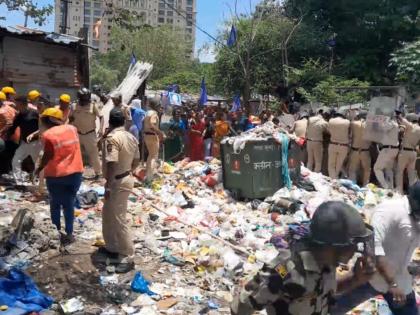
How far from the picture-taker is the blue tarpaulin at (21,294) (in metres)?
4.72

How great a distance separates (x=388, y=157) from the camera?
1013 cm

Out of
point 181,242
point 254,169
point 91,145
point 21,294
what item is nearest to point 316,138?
point 254,169

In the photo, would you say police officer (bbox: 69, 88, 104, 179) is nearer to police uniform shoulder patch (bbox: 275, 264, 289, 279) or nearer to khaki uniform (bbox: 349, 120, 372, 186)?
khaki uniform (bbox: 349, 120, 372, 186)

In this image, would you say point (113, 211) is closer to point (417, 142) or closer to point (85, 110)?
point (85, 110)

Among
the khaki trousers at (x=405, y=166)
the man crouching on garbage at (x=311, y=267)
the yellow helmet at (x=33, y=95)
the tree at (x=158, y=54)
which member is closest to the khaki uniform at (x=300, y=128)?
the khaki trousers at (x=405, y=166)

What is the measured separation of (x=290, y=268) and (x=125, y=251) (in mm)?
3806

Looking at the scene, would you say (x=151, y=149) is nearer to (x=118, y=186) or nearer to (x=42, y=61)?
(x=118, y=186)

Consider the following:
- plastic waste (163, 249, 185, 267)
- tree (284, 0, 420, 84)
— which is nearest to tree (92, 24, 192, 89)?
tree (284, 0, 420, 84)

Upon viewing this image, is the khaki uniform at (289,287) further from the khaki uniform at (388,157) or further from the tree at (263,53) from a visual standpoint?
the tree at (263,53)

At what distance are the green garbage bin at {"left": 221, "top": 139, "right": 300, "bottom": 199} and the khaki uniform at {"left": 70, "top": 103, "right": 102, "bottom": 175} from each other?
2199 millimetres

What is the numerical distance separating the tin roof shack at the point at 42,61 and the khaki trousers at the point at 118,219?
6934mm

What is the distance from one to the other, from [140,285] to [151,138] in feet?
14.1

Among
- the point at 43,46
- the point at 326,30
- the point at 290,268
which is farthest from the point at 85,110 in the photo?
the point at 326,30

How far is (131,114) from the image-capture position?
10.1 meters
